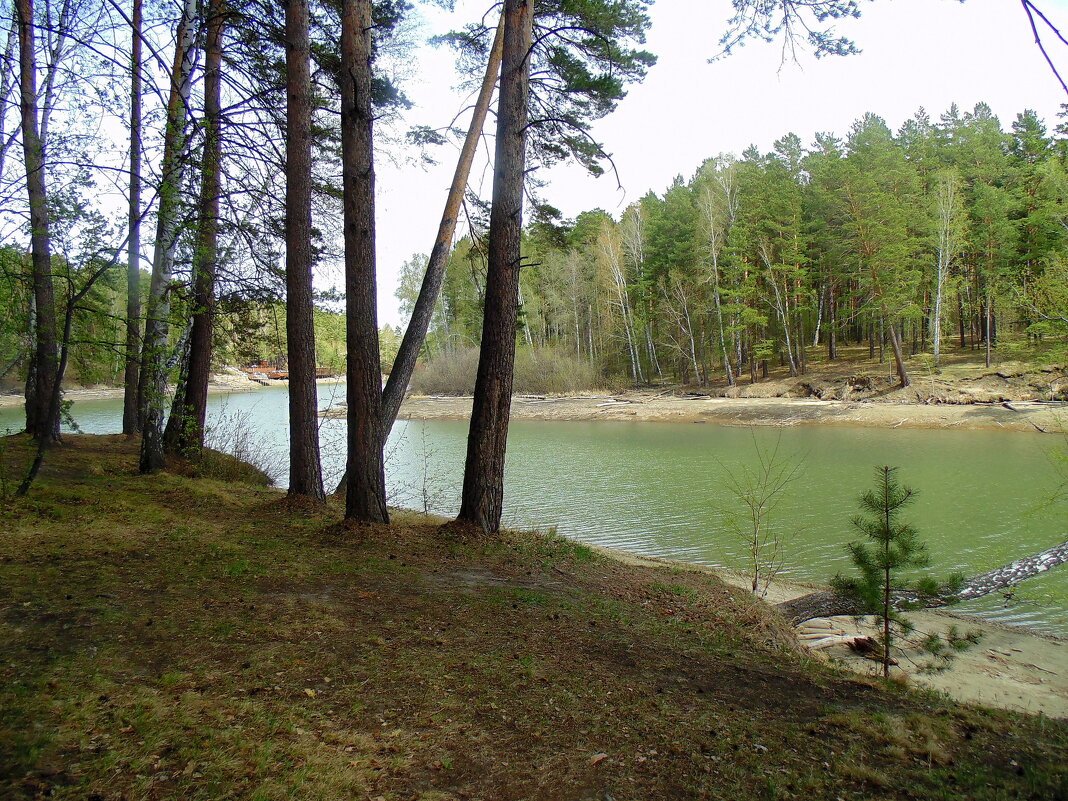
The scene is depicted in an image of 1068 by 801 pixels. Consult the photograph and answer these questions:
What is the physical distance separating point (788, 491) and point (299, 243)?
32.7 feet

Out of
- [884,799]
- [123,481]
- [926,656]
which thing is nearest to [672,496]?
[926,656]

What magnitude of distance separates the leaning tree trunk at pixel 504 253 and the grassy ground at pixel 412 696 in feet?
4.84

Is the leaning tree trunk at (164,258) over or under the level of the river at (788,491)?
over

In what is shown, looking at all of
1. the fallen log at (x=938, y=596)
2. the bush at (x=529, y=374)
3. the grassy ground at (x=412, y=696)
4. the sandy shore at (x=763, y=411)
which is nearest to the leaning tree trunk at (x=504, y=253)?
the grassy ground at (x=412, y=696)

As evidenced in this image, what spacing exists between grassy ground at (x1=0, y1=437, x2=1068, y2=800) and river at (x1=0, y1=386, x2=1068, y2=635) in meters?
4.46

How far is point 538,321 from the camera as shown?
38.9 metres

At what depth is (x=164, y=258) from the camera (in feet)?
21.4

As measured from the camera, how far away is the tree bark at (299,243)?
6.38m

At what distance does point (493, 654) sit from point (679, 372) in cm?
3527

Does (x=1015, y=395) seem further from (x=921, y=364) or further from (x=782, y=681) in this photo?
(x=782, y=681)

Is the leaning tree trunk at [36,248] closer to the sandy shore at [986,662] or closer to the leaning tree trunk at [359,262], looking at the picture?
the leaning tree trunk at [359,262]

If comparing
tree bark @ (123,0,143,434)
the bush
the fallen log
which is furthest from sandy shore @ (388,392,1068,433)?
the fallen log

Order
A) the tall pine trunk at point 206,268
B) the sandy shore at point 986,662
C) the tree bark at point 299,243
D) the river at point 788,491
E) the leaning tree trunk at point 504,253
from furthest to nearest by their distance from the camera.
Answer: the river at point 788,491
the tall pine trunk at point 206,268
the tree bark at point 299,243
the leaning tree trunk at point 504,253
the sandy shore at point 986,662

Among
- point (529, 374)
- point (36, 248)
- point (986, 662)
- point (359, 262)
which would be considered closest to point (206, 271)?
point (36, 248)
